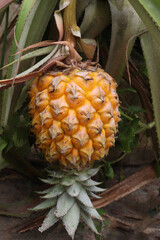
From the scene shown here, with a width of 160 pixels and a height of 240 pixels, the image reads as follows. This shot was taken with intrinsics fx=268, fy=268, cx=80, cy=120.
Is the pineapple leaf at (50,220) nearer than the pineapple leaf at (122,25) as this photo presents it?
Yes

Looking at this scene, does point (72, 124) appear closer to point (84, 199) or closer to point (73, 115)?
point (73, 115)

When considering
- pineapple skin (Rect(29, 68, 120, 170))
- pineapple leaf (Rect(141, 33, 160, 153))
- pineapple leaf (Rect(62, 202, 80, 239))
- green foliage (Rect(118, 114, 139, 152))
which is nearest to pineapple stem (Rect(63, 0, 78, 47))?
pineapple skin (Rect(29, 68, 120, 170))

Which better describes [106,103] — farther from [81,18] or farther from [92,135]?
[81,18]

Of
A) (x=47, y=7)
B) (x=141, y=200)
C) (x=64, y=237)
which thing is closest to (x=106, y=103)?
(x=47, y=7)

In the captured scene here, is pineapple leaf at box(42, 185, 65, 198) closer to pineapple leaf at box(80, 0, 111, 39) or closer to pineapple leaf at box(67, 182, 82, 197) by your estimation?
pineapple leaf at box(67, 182, 82, 197)

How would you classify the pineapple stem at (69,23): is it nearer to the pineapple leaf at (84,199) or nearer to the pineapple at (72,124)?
the pineapple at (72,124)

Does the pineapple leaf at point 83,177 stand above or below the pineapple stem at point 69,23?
below

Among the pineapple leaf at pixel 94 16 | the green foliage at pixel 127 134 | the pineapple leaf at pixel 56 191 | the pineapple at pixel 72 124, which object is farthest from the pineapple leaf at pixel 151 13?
the pineapple leaf at pixel 56 191
